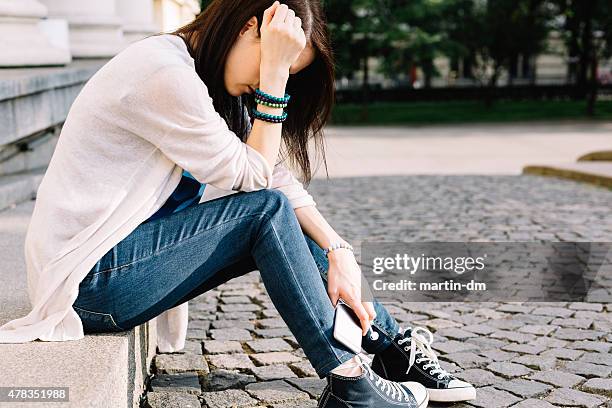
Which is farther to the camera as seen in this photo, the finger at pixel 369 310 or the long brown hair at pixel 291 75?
the finger at pixel 369 310

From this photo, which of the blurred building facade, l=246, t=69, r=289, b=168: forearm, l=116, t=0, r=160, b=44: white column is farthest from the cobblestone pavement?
l=116, t=0, r=160, b=44: white column

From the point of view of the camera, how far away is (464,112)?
31.0 m

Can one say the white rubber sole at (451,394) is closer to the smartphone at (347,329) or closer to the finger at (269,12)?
the smartphone at (347,329)

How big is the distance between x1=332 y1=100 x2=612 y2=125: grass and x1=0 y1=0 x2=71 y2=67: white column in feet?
67.6

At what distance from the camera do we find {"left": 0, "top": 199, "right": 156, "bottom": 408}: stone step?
2.10 meters

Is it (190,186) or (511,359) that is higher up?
(190,186)

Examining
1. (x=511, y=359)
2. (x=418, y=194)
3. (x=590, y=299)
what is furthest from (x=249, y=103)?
(x=418, y=194)

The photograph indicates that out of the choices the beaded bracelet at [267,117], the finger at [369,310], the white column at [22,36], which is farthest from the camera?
the white column at [22,36]

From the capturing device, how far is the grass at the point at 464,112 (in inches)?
1076

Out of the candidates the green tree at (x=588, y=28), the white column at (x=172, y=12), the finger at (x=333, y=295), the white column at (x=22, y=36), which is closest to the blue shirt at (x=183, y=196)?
the finger at (x=333, y=295)

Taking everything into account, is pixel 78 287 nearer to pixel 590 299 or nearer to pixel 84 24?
pixel 590 299

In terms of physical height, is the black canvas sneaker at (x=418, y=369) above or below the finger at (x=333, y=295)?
below

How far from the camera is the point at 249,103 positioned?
113 inches

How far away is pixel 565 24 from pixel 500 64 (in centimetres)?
426
